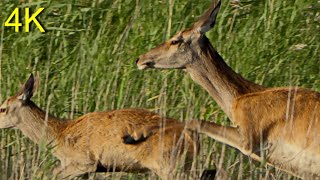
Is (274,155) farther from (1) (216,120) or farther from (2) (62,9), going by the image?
(2) (62,9)

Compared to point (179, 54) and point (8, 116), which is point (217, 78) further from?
point (8, 116)

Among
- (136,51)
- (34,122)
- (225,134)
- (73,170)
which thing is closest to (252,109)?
(225,134)

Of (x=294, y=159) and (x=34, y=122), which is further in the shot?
(x=34, y=122)

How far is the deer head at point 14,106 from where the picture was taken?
10.5 metres

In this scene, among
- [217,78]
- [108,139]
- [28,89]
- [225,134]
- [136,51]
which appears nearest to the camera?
[225,134]

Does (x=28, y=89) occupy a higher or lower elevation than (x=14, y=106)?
higher

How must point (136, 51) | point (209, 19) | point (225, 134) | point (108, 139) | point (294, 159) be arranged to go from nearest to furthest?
point (294, 159) → point (225, 134) → point (108, 139) → point (209, 19) → point (136, 51)

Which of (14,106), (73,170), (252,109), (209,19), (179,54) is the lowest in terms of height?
(73,170)

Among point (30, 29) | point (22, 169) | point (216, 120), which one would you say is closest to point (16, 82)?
point (30, 29)

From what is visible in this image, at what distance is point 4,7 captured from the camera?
41.0 ft

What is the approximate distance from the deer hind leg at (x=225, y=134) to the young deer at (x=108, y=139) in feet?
0.32

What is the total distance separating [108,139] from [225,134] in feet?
2.77

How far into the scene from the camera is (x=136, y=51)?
470 inches

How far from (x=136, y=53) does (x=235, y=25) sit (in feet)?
2.97
